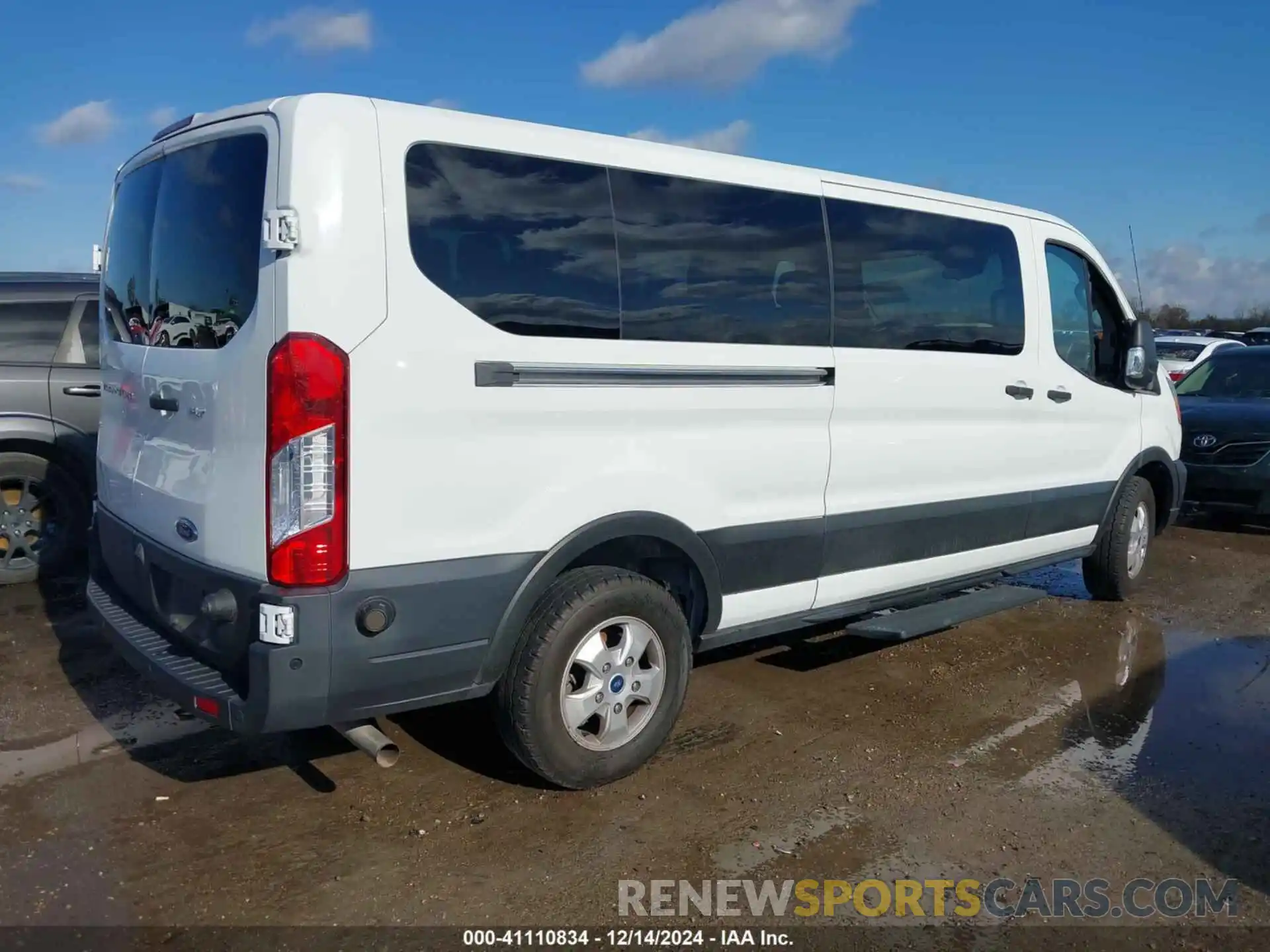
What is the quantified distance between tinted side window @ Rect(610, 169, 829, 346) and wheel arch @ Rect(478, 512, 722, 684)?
26.8 inches

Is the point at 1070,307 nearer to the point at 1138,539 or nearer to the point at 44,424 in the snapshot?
the point at 1138,539

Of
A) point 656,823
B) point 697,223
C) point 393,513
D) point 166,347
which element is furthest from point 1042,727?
point 166,347

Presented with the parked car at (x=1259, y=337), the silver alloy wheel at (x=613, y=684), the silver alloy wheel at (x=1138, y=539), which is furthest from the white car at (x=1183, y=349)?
the silver alloy wheel at (x=613, y=684)

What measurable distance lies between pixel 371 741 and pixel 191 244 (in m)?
1.78

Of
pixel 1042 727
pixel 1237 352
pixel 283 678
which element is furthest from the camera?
pixel 1237 352

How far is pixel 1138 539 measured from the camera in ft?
22.2

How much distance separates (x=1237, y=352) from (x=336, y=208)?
10128 mm

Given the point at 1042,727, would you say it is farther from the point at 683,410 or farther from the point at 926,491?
the point at 683,410

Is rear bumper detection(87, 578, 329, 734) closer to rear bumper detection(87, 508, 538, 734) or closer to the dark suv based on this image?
rear bumper detection(87, 508, 538, 734)

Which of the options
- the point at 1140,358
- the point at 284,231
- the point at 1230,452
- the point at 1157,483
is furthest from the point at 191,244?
the point at 1230,452

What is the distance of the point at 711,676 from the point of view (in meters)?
5.14

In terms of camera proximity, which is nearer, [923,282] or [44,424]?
[923,282]

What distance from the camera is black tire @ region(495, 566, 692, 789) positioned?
356 centimetres

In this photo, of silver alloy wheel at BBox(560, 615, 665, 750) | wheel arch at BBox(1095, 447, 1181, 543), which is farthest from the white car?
silver alloy wheel at BBox(560, 615, 665, 750)
